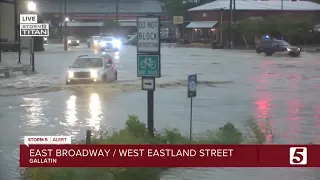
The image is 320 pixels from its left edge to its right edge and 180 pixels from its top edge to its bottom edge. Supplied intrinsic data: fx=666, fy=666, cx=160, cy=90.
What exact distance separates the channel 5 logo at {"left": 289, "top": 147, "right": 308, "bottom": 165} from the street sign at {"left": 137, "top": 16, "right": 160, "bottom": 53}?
384 cm

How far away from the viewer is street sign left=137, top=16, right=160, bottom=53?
37.8ft

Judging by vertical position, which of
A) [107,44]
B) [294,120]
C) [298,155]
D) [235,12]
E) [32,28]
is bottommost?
[294,120]

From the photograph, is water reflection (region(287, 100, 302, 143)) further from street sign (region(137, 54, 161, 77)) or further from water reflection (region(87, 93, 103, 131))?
water reflection (region(87, 93, 103, 131))

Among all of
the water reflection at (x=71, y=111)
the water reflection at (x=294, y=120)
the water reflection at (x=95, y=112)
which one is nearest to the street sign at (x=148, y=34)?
the water reflection at (x=294, y=120)

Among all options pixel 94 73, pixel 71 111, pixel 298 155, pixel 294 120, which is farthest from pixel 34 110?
pixel 298 155

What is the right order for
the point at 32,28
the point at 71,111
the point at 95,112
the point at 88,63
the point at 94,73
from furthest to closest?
the point at 32,28 < the point at 88,63 < the point at 94,73 < the point at 71,111 < the point at 95,112

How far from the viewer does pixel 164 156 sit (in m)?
8.82

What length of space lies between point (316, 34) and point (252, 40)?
8147 millimetres

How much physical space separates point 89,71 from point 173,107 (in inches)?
324

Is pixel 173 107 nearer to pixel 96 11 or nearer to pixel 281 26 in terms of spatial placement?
pixel 281 26

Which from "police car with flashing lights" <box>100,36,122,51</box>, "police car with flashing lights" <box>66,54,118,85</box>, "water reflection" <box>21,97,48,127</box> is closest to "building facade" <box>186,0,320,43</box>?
"police car with flashing lights" <box>100,36,122,51</box>

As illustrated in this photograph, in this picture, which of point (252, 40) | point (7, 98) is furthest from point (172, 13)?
point (7, 98)

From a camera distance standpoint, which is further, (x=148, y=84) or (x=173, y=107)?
(x=173, y=107)

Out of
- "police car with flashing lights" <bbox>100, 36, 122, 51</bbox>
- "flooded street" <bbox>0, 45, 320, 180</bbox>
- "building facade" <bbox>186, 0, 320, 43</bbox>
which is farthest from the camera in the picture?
"building facade" <bbox>186, 0, 320, 43</bbox>
